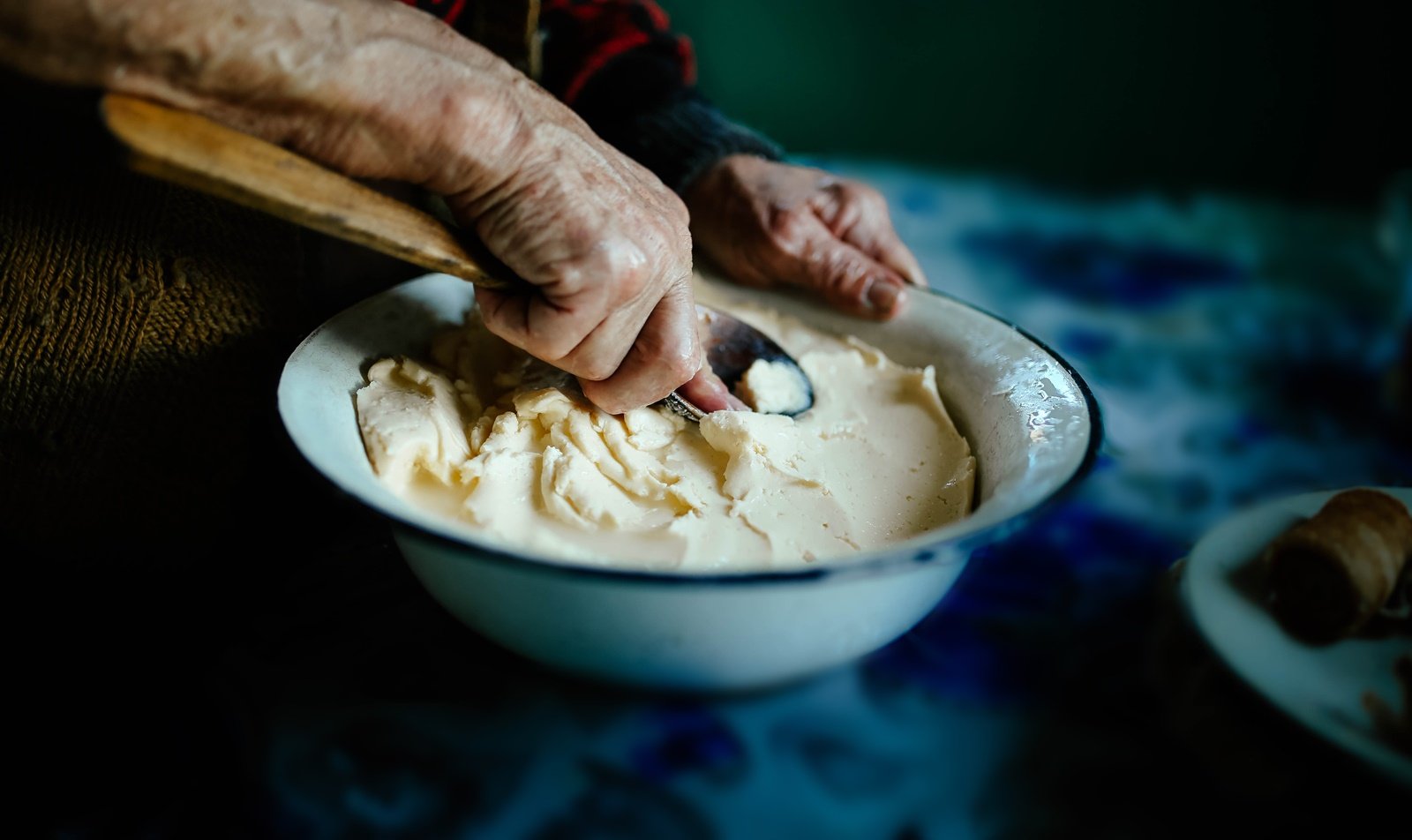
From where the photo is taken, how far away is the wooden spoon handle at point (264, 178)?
0.48 m

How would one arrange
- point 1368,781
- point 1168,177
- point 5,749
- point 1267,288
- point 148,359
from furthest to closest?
point 1168,177, point 1267,288, point 148,359, point 5,749, point 1368,781

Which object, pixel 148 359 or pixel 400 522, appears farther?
pixel 148 359

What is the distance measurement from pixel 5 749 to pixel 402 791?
29 cm

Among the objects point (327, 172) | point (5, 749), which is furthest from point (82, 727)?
point (327, 172)

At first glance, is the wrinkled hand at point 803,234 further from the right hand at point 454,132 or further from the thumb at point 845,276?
the right hand at point 454,132

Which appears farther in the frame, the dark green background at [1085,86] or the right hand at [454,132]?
the dark green background at [1085,86]

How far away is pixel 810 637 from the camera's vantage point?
0.54 meters

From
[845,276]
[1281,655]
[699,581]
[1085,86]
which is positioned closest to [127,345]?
[699,581]

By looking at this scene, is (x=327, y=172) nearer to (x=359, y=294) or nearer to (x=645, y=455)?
(x=645, y=455)

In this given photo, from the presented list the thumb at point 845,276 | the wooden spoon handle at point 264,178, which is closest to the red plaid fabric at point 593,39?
the thumb at point 845,276

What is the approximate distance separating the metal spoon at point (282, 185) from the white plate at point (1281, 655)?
487mm

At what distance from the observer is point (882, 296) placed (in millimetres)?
884

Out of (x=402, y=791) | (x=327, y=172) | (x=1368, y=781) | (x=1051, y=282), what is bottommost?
(x=1051, y=282)

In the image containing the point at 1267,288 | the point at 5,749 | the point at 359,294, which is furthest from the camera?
the point at 1267,288
